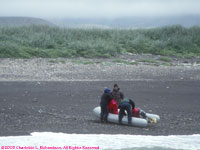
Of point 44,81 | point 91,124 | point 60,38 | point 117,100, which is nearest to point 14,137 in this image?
point 91,124

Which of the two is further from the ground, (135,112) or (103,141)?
(135,112)

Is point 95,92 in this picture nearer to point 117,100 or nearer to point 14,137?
point 117,100

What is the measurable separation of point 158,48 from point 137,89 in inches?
477

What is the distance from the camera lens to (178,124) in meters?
11.4

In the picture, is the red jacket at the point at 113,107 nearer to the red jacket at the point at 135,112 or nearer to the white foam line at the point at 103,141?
the red jacket at the point at 135,112

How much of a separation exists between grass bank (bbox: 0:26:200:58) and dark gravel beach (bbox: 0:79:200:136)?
7.19 metres

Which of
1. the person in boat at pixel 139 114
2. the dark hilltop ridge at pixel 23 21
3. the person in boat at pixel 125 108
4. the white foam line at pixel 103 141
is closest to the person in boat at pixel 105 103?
the person in boat at pixel 125 108

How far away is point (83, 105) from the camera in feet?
41.8

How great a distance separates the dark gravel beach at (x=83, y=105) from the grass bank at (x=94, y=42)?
7.19 meters

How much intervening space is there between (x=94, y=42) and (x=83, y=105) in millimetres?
13205

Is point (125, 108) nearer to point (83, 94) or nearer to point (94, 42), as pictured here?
point (83, 94)

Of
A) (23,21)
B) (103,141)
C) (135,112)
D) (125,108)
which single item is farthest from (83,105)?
(23,21)

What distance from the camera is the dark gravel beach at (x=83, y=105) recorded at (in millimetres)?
10625

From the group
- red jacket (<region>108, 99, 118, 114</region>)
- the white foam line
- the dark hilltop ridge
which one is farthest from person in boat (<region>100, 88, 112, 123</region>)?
the dark hilltop ridge
